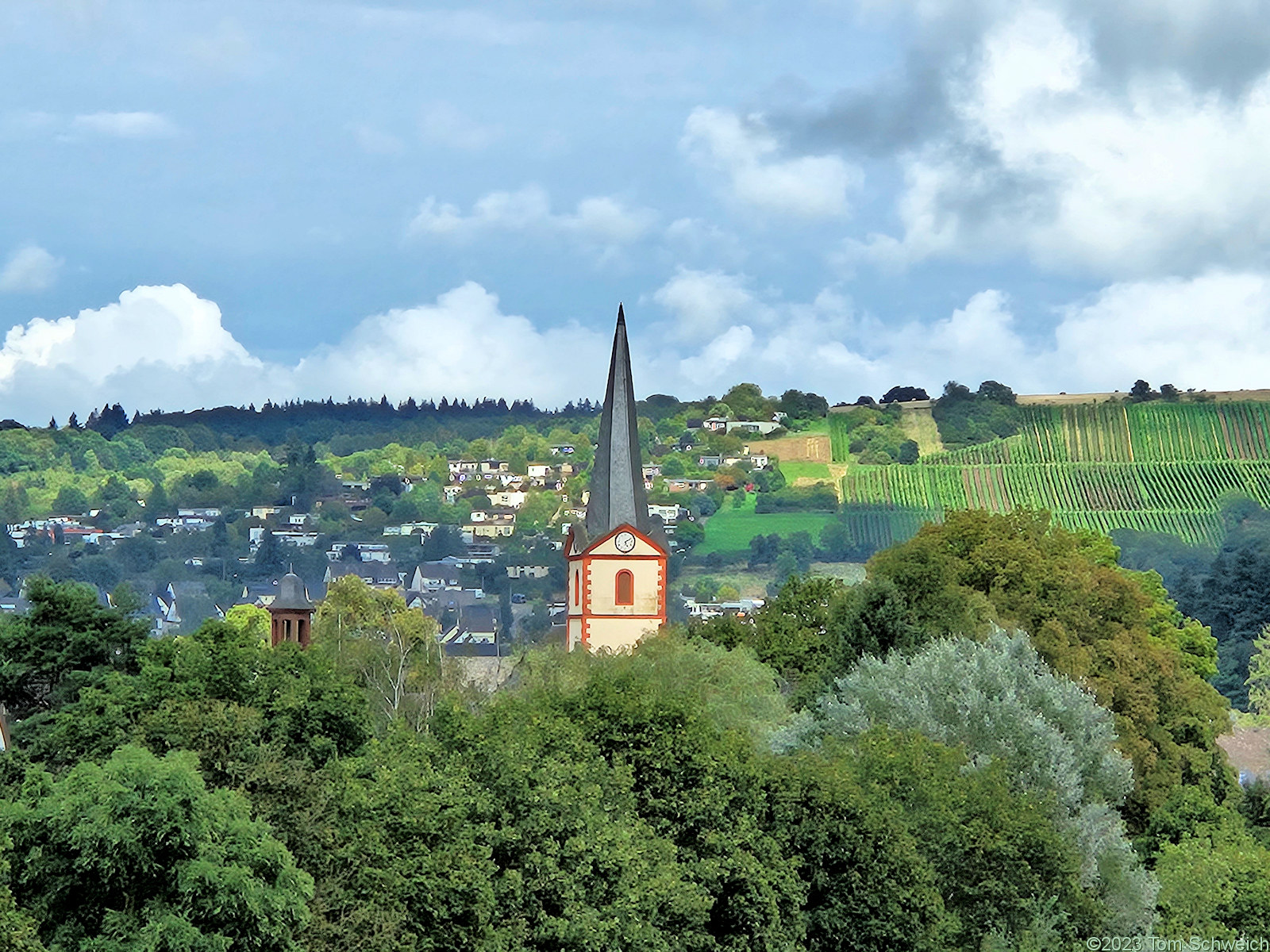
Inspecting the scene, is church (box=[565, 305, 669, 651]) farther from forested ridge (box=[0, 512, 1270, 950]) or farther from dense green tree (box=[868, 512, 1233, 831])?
forested ridge (box=[0, 512, 1270, 950])

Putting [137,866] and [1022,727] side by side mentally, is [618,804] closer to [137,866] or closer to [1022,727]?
[137,866]

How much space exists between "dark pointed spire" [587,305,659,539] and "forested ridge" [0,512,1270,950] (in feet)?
126

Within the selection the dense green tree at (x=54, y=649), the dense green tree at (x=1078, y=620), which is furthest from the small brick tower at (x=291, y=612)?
the dense green tree at (x=54, y=649)

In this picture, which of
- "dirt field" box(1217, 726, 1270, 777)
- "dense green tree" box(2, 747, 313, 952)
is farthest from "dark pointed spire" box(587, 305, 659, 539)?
"dense green tree" box(2, 747, 313, 952)

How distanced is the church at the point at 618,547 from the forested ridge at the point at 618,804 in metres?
37.2

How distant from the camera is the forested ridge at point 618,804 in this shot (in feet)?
78.9

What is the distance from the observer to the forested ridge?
24.1 m

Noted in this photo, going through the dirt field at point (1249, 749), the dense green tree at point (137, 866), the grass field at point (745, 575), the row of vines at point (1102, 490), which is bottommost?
the dirt field at point (1249, 749)

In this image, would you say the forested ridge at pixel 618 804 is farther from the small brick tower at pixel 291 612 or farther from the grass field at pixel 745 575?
the grass field at pixel 745 575

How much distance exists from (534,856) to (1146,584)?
2050 inches

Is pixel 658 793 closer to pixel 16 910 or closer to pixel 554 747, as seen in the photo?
pixel 554 747

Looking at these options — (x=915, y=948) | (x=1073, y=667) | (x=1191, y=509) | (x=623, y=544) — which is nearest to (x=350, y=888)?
(x=915, y=948)

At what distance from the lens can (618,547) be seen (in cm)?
9238

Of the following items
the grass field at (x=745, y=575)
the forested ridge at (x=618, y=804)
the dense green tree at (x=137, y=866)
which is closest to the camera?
the dense green tree at (x=137, y=866)
